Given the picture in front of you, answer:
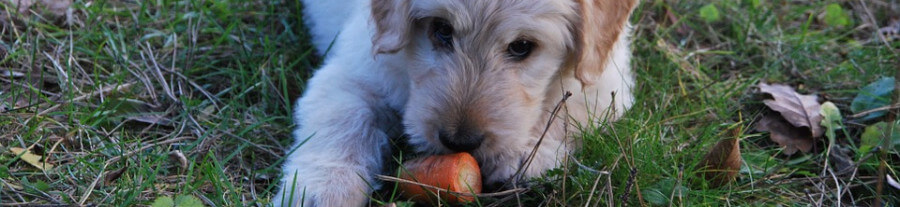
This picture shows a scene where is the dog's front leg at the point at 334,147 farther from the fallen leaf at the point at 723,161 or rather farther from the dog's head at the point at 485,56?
the fallen leaf at the point at 723,161

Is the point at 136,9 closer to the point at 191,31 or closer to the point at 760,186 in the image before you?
the point at 191,31

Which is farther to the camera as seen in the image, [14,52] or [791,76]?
[791,76]

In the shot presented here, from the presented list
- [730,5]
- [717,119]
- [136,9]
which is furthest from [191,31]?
[730,5]

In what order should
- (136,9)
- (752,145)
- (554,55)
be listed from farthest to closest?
(136,9), (752,145), (554,55)

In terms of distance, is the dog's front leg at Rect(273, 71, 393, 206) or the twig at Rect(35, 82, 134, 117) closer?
the dog's front leg at Rect(273, 71, 393, 206)

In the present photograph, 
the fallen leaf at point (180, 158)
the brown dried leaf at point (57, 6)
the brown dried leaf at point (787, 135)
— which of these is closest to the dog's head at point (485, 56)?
the fallen leaf at point (180, 158)

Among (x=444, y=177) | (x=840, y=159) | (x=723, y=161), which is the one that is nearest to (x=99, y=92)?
(x=444, y=177)

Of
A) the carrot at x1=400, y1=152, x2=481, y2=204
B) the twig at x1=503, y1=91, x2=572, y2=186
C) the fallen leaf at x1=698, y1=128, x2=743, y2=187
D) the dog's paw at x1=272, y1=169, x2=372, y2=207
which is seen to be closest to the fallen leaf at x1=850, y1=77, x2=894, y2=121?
the fallen leaf at x1=698, y1=128, x2=743, y2=187

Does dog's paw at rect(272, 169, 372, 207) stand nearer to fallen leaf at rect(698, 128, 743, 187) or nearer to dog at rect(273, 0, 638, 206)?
dog at rect(273, 0, 638, 206)
